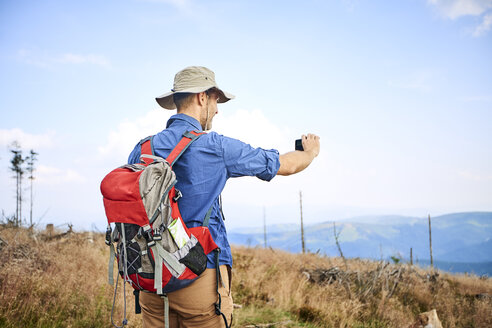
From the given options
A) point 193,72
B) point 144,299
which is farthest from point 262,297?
point 193,72

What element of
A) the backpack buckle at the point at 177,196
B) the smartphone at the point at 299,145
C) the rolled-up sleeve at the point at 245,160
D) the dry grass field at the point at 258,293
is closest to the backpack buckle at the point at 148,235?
the backpack buckle at the point at 177,196

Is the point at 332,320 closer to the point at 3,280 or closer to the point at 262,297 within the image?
the point at 262,297

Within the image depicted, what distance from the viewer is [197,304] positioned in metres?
1.84

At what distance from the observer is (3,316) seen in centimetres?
446

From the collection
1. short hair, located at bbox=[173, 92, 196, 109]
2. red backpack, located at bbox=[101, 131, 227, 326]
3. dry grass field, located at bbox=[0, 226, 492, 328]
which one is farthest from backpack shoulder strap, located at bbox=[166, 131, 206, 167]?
dry grass field, located at bbox=[0, 226, 492, 328]

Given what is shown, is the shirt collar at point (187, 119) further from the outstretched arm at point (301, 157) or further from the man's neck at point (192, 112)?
the outstretched arm at point (301, 157)

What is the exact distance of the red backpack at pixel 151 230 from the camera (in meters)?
1.65

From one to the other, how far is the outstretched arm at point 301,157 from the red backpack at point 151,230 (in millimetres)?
671

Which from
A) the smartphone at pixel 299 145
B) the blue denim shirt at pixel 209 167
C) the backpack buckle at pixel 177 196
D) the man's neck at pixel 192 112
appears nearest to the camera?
the backpack buckle at pixel 177 196

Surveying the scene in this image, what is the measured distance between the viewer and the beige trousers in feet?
6.03

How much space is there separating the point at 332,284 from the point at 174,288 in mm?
8402

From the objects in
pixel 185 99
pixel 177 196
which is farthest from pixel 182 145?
pixel 185 99

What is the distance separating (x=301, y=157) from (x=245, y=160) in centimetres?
45

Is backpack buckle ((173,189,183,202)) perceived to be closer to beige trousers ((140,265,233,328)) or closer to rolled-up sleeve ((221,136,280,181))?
rolled-up sleeve ((221,136,280,181))
